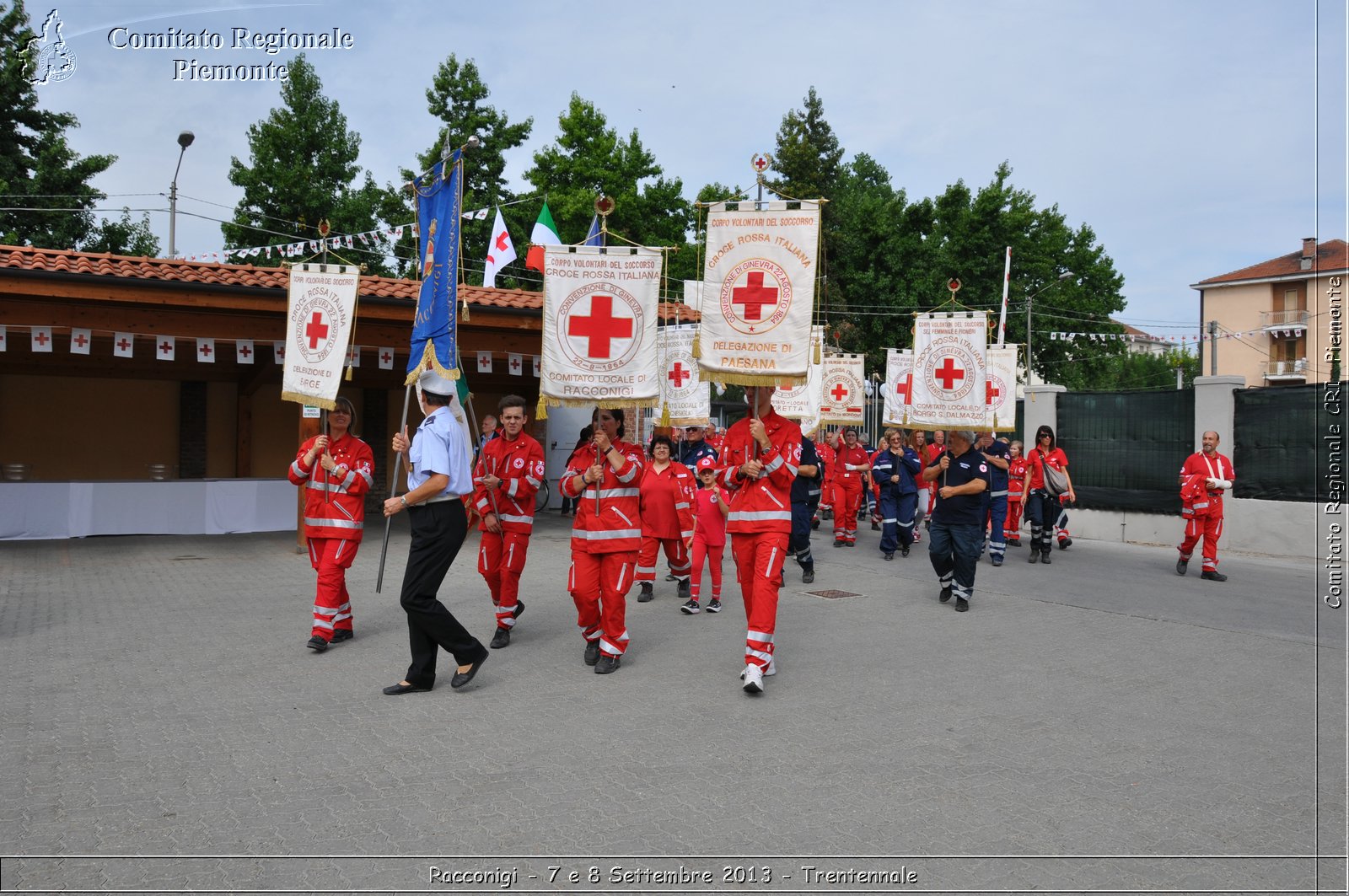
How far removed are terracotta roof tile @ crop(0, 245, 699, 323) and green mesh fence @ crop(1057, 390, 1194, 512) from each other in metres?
8.95

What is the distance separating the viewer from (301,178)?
103ft

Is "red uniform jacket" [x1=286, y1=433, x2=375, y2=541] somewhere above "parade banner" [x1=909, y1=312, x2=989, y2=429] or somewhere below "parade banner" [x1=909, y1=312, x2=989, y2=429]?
below

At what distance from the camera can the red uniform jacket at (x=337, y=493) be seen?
23.6 feet

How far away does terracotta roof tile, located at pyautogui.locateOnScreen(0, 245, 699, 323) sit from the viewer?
39.9 feet

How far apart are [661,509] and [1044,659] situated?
399 cm

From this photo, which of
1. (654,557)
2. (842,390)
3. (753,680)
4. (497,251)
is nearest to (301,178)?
(497,251)

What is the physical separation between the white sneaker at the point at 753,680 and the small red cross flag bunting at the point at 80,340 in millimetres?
11501

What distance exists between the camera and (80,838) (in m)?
3.77

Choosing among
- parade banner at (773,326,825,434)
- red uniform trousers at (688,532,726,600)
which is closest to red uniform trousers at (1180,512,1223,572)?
parade banner at (773,326,825,434)

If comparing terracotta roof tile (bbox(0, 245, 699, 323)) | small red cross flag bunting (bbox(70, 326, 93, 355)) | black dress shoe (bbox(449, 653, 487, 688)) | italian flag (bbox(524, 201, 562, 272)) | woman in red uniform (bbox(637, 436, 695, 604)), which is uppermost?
italian flag (bbox(524, 201, 562, 272))

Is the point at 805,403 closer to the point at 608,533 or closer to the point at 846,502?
the point at 846,502

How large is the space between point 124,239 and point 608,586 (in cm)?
2973

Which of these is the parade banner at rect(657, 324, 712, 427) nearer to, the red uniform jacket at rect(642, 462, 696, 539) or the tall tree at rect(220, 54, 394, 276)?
the red uniform jacket at rect(642, 462, 696, 539)

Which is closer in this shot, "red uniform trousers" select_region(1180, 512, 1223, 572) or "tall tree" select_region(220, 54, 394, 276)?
"red uniform trousers" select_region(1180, 512, 1223, 572)
